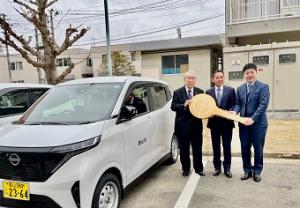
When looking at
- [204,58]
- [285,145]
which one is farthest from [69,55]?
[285,145]

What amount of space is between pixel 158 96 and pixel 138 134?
4.44 ft

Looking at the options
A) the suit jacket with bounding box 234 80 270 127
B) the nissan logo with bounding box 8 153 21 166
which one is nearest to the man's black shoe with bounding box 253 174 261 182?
the suit jacket with bounding box 234 80 270 127

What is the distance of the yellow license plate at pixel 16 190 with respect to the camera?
2.99 meters

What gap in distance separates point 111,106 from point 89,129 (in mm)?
583

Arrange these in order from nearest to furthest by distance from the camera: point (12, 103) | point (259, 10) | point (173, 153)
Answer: point (12, 103)
point (173, 153)
point (259, 10)

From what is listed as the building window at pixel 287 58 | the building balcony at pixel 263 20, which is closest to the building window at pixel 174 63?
the building balcony at pixel 263 20

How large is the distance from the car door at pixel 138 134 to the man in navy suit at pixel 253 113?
142cm

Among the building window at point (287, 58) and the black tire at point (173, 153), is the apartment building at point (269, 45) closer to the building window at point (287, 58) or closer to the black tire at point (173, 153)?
the building window at point (287, 58)

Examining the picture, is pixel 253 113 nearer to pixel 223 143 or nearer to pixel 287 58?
pixel 223 143

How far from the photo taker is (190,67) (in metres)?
19.3

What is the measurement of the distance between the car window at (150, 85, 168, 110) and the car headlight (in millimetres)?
1867

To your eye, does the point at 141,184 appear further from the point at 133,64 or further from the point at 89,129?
the point at 133,64

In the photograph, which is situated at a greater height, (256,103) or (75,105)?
(75,105)

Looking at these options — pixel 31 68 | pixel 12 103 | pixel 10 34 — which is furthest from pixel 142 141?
pixel 31 68
